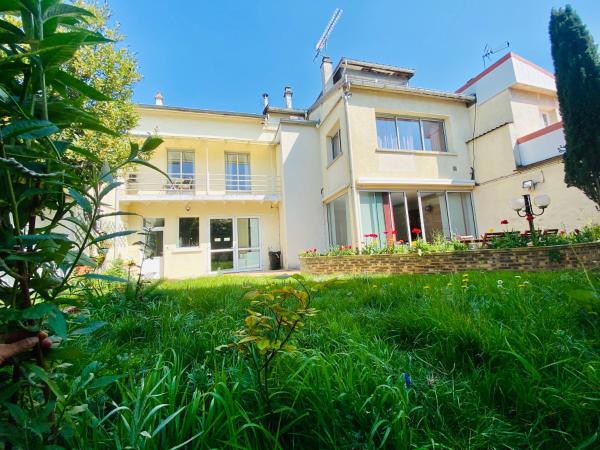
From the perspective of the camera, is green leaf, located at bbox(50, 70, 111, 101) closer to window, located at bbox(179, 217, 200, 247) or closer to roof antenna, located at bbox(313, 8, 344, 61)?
window, located at bbox(179, 217, 200, 247)

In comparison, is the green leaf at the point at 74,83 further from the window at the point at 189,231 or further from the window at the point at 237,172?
the window at the point at 237,172

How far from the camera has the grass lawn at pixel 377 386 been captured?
1.09 metres

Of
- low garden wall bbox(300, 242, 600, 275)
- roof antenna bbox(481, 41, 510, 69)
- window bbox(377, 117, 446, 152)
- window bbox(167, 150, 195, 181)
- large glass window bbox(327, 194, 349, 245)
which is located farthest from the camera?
window bbox(167, 150, 195, 181)

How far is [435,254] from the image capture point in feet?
21.6

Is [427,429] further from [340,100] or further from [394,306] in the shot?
[340,100]

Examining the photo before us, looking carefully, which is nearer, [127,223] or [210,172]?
[127,223]

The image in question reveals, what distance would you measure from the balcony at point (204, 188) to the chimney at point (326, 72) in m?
5.13

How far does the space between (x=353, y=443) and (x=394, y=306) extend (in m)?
2.03

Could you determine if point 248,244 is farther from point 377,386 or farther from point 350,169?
point 377,386

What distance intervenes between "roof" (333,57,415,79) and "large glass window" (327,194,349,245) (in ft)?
20.7

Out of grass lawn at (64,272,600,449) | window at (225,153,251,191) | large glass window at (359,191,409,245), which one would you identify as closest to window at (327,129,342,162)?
large glass window at (359,191,409,245)

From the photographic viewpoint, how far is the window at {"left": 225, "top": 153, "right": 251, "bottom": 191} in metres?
13.2

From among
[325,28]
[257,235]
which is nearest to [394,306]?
[257,235]

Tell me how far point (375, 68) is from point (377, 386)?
47.1 ft
